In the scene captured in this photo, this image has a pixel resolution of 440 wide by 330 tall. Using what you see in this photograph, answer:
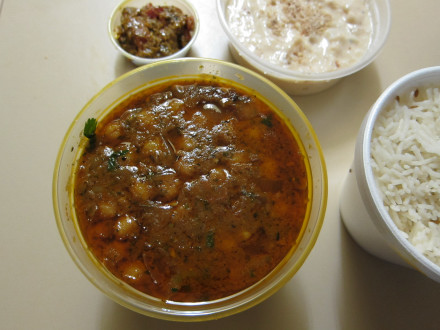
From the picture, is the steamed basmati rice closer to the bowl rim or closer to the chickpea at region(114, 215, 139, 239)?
the bowl rim

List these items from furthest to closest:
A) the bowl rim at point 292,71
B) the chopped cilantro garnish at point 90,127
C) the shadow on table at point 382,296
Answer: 1. the bowl rim at point 292,71
2. the shadow on table at point 382,296
3. the chopped cilantro garnish at point 90,127

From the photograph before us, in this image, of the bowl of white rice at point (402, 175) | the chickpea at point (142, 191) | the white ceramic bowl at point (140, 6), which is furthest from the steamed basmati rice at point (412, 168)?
the white ceramic bowl at point (140, 6)

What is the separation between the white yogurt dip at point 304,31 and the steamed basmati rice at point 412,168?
1.20 feet

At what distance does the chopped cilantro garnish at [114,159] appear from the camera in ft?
3.06

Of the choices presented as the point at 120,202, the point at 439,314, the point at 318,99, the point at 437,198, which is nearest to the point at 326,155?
the point at 318,99

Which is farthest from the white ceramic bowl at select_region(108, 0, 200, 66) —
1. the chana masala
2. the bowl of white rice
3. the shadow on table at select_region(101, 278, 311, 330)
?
the shadow on table at select_region(101, 278, 311, 330)

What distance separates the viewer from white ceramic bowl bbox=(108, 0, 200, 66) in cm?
123

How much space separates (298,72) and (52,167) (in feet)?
2.87

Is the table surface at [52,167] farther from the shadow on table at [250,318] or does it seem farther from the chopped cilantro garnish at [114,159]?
the chopped cilantro garnish at [114,159]

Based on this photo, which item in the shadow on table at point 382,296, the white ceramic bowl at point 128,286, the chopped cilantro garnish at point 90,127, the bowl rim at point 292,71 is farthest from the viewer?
the bowl rim at point 292,71

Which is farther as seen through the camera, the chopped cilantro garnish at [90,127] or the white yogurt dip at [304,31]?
the white yogurt dip at [304,31]

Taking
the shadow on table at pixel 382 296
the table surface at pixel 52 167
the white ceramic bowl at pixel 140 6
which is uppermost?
the white ceramic bowl at pixel 140 6

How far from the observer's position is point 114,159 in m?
0.94

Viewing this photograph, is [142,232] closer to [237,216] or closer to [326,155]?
[237,216]
